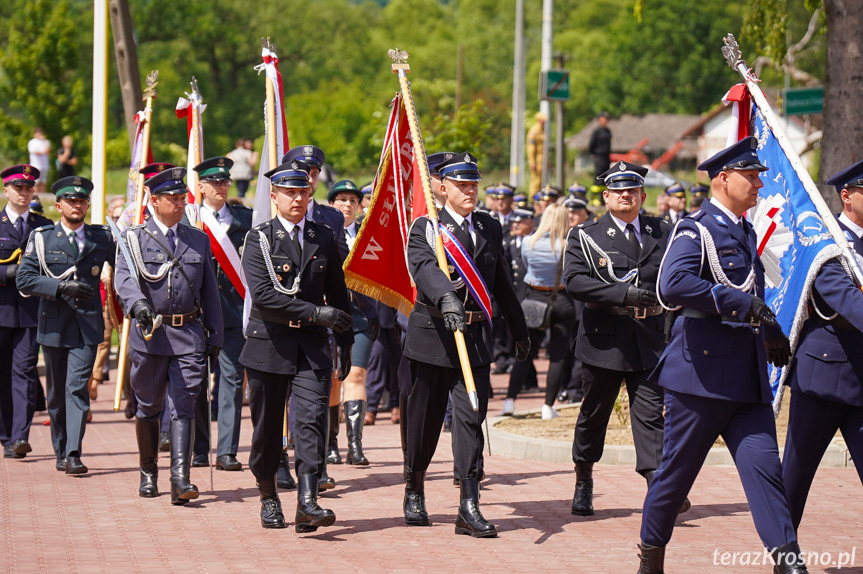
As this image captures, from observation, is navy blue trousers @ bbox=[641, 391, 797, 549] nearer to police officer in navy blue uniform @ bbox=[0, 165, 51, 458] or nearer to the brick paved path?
the brick paved path

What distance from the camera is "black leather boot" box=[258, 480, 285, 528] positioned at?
738cm

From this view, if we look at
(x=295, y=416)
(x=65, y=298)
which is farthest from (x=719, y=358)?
(x=65, y=298)

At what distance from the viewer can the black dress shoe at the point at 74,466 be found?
29.9ft

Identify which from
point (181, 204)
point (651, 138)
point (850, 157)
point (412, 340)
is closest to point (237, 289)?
point (181, 204)

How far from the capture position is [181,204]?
8.44m

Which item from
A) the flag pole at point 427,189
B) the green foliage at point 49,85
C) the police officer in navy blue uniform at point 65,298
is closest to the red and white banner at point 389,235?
the flag pole at point 427,189

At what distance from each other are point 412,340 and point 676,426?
1.97 metres

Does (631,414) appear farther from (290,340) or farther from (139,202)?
(139,202)

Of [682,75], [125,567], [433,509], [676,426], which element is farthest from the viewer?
[682,75]

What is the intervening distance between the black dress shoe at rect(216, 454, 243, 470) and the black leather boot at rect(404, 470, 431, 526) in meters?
2.26

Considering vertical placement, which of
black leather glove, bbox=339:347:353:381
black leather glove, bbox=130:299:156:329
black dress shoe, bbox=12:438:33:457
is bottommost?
black dress shoe, bbox=12:438:33:457

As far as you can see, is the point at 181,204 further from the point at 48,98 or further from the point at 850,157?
the point at 48,98

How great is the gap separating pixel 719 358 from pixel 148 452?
4.19m

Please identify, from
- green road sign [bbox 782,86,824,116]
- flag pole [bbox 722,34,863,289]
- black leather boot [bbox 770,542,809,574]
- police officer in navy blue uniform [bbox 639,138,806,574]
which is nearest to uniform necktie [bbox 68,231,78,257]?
flag pole [bbox 722,34,863,289]
